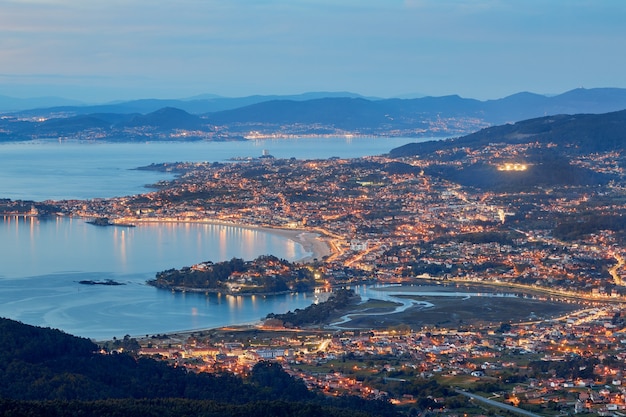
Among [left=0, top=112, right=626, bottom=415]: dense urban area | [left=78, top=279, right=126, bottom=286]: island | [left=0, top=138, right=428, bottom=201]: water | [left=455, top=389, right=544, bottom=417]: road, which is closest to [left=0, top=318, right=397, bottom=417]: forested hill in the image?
[left=0, top=112, right=626, bottom=415]: dense urban area

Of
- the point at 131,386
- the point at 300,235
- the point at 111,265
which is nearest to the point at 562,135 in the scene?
the point at 300,235

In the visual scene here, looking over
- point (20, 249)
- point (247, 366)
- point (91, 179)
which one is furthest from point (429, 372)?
point (91, 179)

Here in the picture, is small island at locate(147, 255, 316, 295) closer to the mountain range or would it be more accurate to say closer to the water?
the water

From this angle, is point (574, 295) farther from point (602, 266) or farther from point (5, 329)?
point (5, 329)

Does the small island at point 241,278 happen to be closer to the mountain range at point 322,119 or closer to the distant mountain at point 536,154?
the distant mountain at point 536,154

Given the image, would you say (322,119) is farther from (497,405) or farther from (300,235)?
(497,405)
